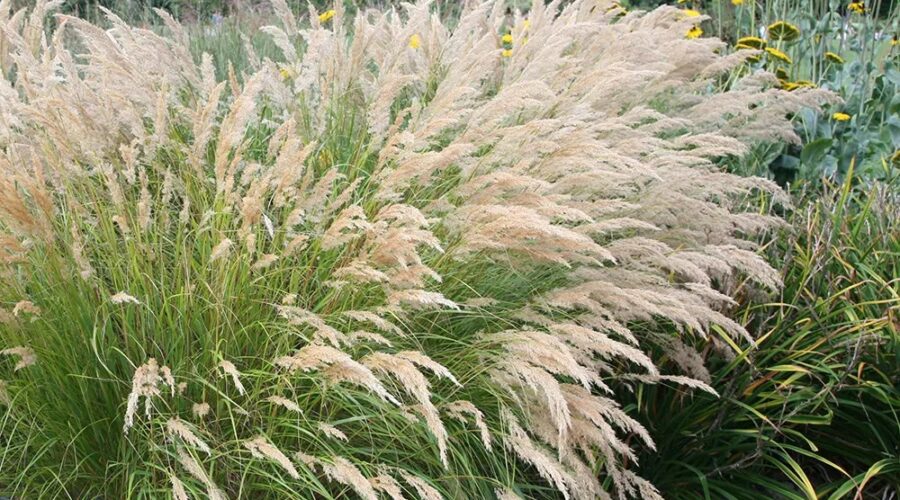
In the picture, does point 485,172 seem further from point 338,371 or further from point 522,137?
point 338,371

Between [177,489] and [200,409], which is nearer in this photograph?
[177,489]

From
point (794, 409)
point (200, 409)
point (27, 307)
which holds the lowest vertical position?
point (794, 409)

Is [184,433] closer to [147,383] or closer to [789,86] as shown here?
[147,383]

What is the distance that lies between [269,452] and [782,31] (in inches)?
159

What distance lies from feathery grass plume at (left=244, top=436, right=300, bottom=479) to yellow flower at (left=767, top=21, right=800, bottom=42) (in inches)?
153

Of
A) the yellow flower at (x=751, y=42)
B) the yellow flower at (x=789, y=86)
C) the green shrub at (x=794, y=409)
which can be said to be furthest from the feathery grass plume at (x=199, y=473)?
the yellow flower at (x=751, y=42)

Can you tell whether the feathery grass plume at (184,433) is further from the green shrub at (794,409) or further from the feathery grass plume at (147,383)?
the green shrub at (794,409)

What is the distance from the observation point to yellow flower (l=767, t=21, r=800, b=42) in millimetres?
5062

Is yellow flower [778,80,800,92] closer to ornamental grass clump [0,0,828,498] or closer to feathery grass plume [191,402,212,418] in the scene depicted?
ornamental grass clump [0,0,828,498]

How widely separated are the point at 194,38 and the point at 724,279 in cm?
487

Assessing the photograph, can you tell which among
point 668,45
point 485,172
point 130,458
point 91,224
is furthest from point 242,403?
point 668,45

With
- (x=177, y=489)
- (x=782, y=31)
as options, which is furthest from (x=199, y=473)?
(x=782, y=31)

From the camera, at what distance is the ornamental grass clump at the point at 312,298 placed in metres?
2.24

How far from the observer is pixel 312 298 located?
2.57m
